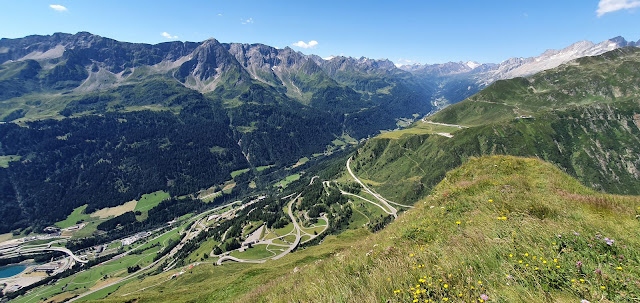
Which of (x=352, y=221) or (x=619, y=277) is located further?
(x=352, y=221)

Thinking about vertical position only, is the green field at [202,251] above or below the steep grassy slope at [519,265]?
below

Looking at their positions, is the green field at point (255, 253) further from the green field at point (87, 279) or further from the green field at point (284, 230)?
the green field at point (87, 279)

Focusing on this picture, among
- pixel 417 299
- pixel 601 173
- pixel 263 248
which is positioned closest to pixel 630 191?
pixel 601 173

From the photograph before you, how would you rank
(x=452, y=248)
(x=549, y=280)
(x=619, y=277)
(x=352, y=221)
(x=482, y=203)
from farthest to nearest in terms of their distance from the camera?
(x=352, y=221) < (x=482, y=203) < (x=452, y=248) < (x=549, y=280) < (x=619, y=277)

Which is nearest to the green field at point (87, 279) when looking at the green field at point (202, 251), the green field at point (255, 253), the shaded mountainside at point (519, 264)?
the green field at point (202, 251)

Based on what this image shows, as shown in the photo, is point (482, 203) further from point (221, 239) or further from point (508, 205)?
point (221, 239)

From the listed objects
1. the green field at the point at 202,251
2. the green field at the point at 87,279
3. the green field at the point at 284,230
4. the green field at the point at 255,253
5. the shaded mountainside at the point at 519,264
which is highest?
the shaded mountainside at the point at 519,264

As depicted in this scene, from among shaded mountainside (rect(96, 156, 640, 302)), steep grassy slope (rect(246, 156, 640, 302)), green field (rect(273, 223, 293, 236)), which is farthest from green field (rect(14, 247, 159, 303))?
steep grassy slope (rect(246, 156, 640, 302))

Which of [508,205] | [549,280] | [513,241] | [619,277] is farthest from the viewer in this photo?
[508,205]

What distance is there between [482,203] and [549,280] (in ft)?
38.5

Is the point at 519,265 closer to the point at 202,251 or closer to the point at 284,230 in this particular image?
the point at 284,230

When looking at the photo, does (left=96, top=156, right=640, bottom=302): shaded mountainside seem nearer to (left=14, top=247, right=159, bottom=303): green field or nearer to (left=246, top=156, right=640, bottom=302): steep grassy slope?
(left=246, top=156, right=640, bottom=302): steep grassy slope

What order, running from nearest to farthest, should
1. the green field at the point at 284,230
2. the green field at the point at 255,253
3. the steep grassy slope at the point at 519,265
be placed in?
the steep grassy slope at the point at 519,265, the green field at the point at 255,253, the green field at the point at 284,230

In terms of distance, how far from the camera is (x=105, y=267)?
624ft
